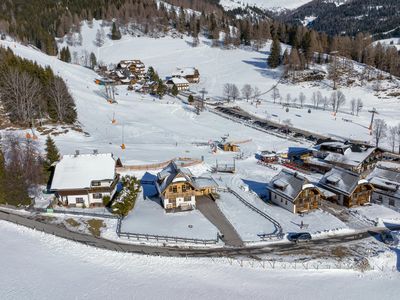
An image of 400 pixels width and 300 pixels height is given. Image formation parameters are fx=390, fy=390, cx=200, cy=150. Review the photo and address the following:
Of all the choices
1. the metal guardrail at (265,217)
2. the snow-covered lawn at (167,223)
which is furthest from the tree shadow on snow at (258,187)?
the snow-covered lawn at (167,223)

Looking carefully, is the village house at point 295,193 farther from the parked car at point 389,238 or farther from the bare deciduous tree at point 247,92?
the bare deciduous tree at point 247,92

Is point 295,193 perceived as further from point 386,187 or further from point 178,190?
point 178,190

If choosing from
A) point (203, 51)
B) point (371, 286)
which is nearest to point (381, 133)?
point (371, 286)

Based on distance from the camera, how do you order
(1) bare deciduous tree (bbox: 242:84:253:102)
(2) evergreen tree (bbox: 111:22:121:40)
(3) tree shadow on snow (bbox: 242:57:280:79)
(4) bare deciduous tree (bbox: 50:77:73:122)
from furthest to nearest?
1. (2) evergreen tree (bbox: 111:22:121:40)
2. (3) tree shadow on snow (bbox: 242:57:280:79)
3. (1) bare deciduous tree (bbox: 242:84:253:102)
4. (4) bare deciduous tree (bbox: 50:77:73:122)

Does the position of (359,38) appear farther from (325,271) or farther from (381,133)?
(325,271)

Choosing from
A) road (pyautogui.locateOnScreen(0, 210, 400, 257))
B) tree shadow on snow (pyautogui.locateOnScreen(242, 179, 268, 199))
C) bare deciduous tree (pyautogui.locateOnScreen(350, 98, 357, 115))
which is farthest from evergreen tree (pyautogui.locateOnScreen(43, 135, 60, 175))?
bare deciduous tree (pyautogui.locateOnScreen(350, 98, 357, 115))

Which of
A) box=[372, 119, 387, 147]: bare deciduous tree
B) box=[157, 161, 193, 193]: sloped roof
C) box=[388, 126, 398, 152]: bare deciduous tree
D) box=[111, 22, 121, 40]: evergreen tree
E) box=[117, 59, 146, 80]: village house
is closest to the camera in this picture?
box=[157, 161, 193, 193]: sloped roof

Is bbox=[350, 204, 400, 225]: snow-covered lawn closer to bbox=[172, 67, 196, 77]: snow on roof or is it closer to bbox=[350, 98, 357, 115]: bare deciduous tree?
bbox=[350, 98, 357, 115]: bare deciduous tree
